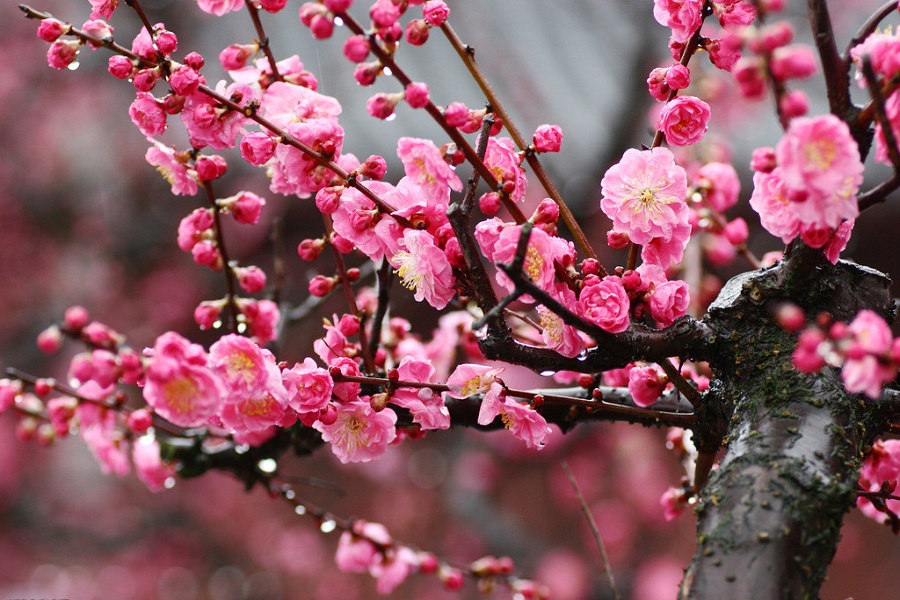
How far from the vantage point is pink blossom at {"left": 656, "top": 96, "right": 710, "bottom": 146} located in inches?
29.3

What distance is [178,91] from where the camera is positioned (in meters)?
0.76

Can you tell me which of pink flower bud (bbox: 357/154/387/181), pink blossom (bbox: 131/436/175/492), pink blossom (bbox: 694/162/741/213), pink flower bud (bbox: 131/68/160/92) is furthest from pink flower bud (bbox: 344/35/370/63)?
pink blossom (bbox: 131/436/175/492)

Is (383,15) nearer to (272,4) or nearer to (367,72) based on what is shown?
(367,72)

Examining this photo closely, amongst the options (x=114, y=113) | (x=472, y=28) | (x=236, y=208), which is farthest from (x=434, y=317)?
(x=114, y=113)

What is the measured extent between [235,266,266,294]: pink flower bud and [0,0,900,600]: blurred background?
1823 mm

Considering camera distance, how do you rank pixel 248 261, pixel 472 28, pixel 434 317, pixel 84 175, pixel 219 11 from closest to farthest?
pixel 219 11, pixel 434 317, pixel 472 28, pixel 248 261, pixel 84 175

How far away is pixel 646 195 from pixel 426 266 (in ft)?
0.75

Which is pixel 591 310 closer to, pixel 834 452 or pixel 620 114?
pixel 834 452

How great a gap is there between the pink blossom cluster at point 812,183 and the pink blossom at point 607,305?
5.4 inches

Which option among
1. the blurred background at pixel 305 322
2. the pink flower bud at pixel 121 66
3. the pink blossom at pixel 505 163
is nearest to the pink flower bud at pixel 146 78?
the pink flower bud at pixel 121 66

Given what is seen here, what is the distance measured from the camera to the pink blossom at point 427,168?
702 millimetres

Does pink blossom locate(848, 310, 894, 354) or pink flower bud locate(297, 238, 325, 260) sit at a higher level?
pink blossom locate(848, 310, 894, 354)

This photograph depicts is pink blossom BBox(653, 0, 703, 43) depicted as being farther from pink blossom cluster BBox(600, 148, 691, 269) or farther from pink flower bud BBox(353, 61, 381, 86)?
pink flower bud BBox(353, 61, 381, 86)

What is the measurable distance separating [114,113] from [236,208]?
14.0 ft
